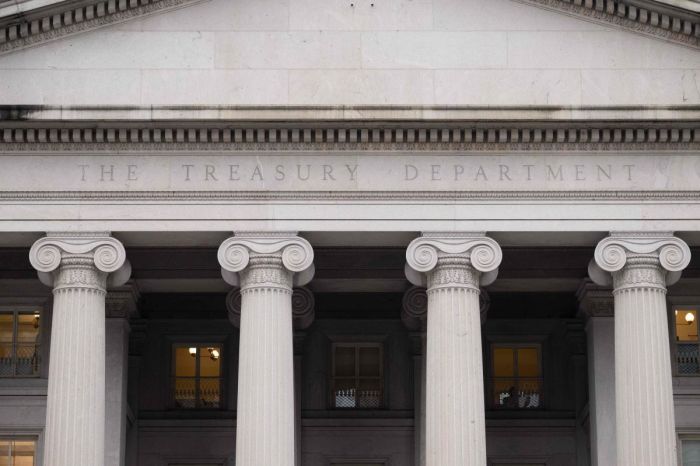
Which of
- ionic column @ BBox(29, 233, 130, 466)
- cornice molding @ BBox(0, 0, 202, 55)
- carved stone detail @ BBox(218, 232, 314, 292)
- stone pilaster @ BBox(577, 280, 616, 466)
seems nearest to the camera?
ionic column @ BBox(29, 233, 130, 466)

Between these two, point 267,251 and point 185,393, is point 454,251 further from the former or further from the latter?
point 185,393

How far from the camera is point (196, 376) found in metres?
56.8

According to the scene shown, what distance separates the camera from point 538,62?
163 feet

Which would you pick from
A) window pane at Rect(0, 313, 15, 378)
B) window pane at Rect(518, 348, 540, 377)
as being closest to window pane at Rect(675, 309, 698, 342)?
window pane at Rect(518, 348, 540, 377)

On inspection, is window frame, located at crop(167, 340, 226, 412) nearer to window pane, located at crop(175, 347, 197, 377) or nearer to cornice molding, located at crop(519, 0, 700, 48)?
window pane, located at crop(175, 347, 197, 377)

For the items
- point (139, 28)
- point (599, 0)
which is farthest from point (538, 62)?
point (139, 28)

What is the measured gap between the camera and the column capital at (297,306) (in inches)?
2092

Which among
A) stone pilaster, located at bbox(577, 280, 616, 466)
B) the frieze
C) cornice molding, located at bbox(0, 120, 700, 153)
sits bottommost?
stone pilaster, located at bbox(577, 280, 616, 466)

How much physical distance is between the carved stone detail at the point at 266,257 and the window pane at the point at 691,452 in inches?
430

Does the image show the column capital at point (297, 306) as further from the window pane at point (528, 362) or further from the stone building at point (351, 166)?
the window pane at point (528, 362)

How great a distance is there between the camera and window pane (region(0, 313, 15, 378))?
53125mm

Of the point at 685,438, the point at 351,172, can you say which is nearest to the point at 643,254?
the point at 685,438

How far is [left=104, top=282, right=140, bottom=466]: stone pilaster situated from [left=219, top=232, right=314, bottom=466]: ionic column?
4956mm

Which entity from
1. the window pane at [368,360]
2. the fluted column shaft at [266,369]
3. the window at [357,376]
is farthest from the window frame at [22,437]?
the window pane at [368,360]
